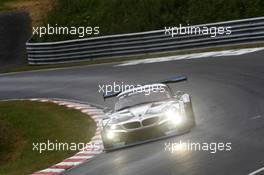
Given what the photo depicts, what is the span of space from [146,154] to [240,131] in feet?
6.59

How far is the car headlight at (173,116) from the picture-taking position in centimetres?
1404

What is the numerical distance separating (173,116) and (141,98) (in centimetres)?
156

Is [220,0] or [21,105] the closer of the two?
[21,105]

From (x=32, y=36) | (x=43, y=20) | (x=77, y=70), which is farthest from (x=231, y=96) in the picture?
(x=43, y=20)

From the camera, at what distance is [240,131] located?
13.5 metres

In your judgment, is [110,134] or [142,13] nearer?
[110,134]

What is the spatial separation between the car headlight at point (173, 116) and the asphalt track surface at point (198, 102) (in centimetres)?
34

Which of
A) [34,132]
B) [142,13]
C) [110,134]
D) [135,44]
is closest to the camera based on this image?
[110,134]

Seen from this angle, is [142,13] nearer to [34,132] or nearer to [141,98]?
[34,132]

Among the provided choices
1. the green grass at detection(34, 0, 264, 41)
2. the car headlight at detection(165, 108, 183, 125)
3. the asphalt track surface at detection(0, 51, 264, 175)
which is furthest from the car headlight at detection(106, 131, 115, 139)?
the green grass at detection(34, 0, 264, 41)

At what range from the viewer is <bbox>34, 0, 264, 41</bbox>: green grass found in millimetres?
32281

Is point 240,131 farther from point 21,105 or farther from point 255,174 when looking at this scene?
point 21,105

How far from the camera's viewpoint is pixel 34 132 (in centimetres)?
1955

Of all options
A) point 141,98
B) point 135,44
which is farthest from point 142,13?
point 141,98
